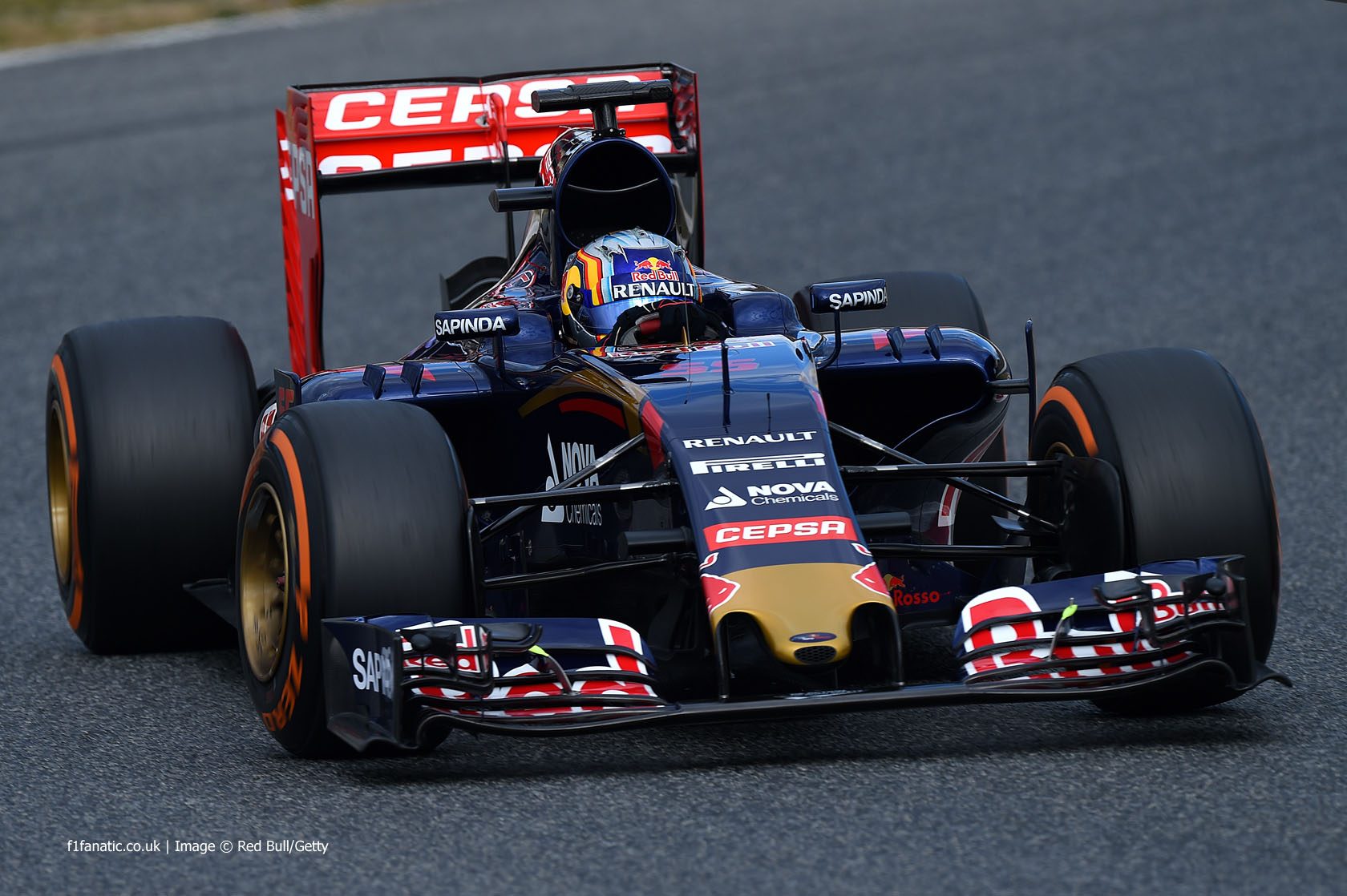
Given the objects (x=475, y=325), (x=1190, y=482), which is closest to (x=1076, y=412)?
(x=1190, y=482)

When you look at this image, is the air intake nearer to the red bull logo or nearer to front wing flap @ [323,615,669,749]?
front wing flap @ [323,615,669,749]

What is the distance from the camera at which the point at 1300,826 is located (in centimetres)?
468

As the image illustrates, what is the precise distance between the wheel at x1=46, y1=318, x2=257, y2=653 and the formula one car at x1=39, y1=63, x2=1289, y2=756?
1 centimetres

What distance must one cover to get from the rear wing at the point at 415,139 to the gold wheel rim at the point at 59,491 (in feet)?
3.16

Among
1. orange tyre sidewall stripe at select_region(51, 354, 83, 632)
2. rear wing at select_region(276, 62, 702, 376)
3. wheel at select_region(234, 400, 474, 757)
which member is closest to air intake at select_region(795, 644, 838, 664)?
wheel at select_region(234, 400, 474, 757)

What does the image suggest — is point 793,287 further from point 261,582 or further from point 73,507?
point 261,582

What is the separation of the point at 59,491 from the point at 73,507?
75 cm

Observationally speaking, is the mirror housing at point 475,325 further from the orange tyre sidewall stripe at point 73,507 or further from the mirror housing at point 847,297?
the orange tyre sidewall stripe at point 73,507

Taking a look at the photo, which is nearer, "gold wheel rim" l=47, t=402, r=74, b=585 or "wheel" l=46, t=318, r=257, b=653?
"wheel" l=46, t=318, r=257, b=653

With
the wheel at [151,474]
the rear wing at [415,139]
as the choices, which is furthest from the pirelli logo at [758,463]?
the rear wing at [415,139]

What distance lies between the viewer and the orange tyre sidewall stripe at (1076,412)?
5770mm

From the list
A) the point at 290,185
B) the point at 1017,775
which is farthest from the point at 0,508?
the point at 1017,775

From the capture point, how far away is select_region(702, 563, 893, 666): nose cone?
16.7 feet

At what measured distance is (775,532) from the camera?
209 inches
